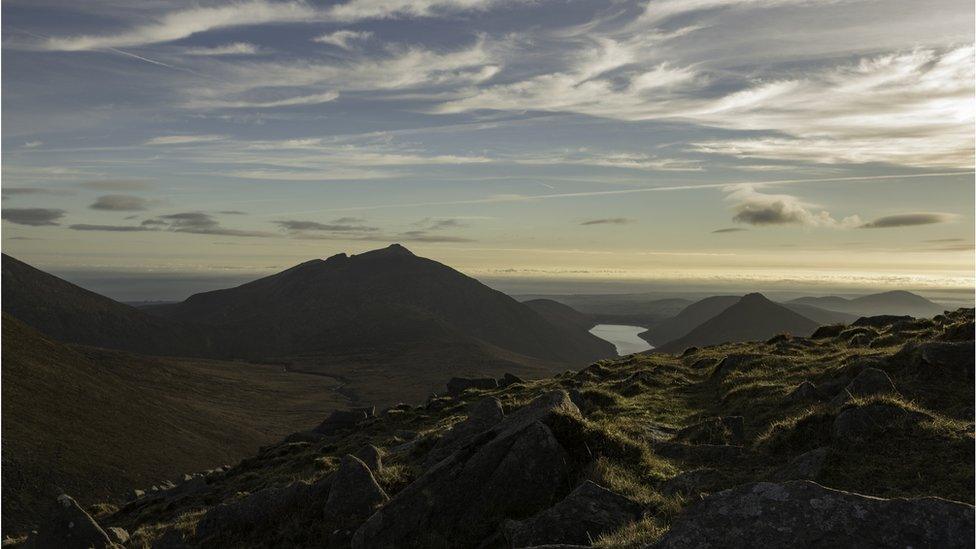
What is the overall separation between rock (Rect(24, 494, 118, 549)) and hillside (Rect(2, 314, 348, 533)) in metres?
42.7

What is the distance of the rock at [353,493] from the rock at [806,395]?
610 inches

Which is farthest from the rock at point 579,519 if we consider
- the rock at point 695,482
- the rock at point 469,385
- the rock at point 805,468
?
the rock at point 469,385

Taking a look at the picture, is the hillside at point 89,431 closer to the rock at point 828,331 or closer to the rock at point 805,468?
the rock at point 805,468

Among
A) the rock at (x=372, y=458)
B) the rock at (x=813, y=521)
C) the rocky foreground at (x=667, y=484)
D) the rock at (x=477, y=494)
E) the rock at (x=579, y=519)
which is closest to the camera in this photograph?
the rock at (x=813, y=521)

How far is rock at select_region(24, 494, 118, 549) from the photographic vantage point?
65.2ft

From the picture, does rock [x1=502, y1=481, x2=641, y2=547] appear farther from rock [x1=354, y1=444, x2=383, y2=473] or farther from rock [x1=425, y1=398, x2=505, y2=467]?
rock [x1=425, y1=398, x2=505, y2=467]

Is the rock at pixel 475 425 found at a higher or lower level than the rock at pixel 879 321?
lower

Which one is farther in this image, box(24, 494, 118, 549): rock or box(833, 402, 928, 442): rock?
box(24, 494, 118, 549): rock

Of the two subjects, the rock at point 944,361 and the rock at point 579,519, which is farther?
the rock at point 944,361

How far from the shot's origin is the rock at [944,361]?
19.9 meters

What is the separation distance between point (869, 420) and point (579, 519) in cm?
818

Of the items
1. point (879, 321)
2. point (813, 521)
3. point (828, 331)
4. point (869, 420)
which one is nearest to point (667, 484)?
point (869, 420)

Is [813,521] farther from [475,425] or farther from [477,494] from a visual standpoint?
[475,425]

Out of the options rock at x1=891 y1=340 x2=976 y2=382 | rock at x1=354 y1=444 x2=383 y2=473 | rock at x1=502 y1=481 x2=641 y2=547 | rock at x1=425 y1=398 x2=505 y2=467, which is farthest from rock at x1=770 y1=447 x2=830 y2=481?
rock at x1=891 y1=340 x2=976 y2=382
